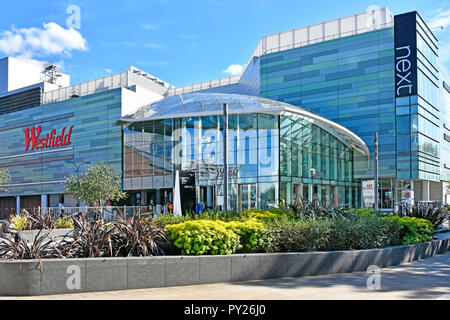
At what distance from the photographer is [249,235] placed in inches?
388

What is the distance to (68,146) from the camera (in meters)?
57.4

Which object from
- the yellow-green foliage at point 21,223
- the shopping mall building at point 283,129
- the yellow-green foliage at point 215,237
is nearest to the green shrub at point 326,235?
the yellow-green foliage at point 215,237

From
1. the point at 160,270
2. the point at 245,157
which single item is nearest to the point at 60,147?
the point at 245,157

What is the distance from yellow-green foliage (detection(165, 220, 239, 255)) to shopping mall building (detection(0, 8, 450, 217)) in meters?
15.3

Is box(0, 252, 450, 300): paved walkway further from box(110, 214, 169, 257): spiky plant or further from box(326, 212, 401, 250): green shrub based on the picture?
box(326, 212, 401, 250): green shrub

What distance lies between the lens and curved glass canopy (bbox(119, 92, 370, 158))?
3509 cm

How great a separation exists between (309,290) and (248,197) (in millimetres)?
26927

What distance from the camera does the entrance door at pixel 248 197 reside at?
34.7m

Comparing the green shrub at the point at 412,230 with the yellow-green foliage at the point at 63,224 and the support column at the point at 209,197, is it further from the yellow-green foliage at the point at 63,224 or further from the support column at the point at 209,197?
the support column at the point at 209,197

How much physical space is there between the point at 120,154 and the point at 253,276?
43964 mm

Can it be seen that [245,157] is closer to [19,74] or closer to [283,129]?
[283,129]

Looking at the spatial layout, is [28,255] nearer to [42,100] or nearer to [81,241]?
[81,241]

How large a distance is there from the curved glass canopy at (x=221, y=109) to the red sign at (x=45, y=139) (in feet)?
58.6
